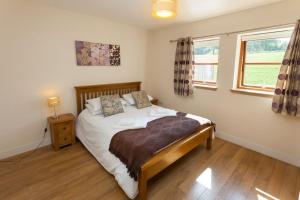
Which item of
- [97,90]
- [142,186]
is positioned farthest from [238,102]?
[97,90]

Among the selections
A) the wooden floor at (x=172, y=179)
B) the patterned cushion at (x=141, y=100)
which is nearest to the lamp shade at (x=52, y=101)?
the wooden floor at (x=172, y=179)

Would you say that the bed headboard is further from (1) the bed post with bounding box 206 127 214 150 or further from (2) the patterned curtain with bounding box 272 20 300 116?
(2) the patterned curtain with bounding box 272 20 300 116

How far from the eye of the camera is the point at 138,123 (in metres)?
2.51

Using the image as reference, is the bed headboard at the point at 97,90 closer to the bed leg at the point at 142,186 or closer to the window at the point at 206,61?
the window at the point at 206,61

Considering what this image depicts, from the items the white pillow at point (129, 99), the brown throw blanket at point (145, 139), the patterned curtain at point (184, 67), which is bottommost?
the brown throw blanket at point (145, 139)

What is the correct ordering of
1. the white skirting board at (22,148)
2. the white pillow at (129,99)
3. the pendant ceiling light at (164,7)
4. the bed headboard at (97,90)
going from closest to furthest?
the pendant ceiling light at (164,7) < the white skirting board at (22,148) < the bed headboard at (97,90) < the white pillow at (129,99)

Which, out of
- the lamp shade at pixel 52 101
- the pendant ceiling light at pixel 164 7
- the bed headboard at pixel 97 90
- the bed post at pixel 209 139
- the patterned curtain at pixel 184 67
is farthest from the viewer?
the patterned curtain at pixel 184 67

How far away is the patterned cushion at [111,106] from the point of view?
291 centimetres

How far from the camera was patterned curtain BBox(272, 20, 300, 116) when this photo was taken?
2.18m

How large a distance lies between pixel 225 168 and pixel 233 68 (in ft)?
5.59

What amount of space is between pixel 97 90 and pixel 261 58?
3072 mm

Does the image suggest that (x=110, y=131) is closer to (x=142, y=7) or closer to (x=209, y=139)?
(x=209, y=139)

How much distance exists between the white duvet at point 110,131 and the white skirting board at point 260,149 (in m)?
0.80

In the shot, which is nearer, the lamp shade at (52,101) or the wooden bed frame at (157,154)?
the wooden bed frame at (157,154)
